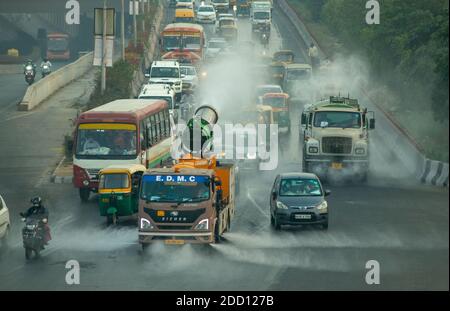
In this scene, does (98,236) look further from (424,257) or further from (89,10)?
(89,10)

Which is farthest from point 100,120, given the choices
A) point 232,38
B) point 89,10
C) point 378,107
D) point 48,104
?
point 89,10

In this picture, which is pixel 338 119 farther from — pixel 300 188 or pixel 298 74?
pixel 298 74

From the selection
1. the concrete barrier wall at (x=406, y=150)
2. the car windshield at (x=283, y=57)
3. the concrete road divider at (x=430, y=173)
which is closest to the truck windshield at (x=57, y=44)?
the car windshield at (x=283, y=57)

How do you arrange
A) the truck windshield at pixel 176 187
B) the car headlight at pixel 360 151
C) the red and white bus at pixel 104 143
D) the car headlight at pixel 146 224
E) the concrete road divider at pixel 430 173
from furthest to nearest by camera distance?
the car headlight at pixel 360 151 → the red and white bus at pixel 104 143 → the concrete road divider at pixel 430 173 → the truck windshield at pixel 176 187 → the car headlight at pixel 146 224

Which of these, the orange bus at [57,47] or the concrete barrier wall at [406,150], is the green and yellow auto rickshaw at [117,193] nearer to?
the concrete barrier wall at [406,150]

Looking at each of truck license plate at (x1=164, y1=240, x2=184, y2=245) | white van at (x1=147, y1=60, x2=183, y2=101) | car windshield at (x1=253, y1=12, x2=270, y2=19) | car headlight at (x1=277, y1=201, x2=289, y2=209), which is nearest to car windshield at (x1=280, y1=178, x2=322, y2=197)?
car headlight at (x1=277, y1=201, x2=289, y2=209)

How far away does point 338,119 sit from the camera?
158 ft

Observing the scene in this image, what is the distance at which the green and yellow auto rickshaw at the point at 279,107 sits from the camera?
6394 centimetres

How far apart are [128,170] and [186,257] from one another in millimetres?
7829

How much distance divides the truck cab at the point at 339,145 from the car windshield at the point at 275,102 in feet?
56.0

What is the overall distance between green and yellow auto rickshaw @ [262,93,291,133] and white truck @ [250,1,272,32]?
44004mm

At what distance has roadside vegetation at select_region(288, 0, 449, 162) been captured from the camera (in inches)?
1065

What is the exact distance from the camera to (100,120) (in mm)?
44562

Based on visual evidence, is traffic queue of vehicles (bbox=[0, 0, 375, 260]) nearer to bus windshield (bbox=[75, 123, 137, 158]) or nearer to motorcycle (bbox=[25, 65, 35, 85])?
bus windshield (bbox=[75, 123, 137, 158])
